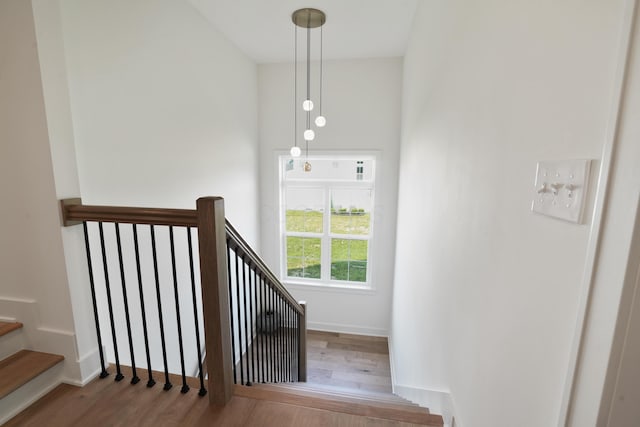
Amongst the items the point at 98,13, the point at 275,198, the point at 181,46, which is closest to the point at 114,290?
the point at 98,13

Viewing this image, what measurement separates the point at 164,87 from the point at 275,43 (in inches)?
67.4

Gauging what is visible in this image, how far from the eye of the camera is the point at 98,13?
66.1 inches

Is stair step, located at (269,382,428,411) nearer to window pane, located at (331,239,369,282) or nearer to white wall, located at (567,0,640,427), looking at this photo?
white wall, located at (567,0,640,427)

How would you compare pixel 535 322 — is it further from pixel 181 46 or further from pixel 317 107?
pixel 317 107

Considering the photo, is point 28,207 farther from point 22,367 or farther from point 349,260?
point 349,260

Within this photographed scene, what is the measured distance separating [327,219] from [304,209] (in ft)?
1.30

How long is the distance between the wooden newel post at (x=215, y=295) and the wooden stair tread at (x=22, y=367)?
0.82 m

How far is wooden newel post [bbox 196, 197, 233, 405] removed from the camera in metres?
1.22

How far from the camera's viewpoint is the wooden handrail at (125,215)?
49.9 inches

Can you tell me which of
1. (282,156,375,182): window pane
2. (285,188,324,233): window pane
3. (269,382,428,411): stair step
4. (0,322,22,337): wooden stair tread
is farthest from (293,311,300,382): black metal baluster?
Result: (282,156,375,182): window pane

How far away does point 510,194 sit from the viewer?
2.57ft

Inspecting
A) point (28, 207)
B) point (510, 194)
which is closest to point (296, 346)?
point (28, 207)

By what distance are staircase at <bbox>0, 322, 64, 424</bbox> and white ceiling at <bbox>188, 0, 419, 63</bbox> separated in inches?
111

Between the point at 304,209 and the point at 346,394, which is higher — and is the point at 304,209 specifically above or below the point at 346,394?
above
